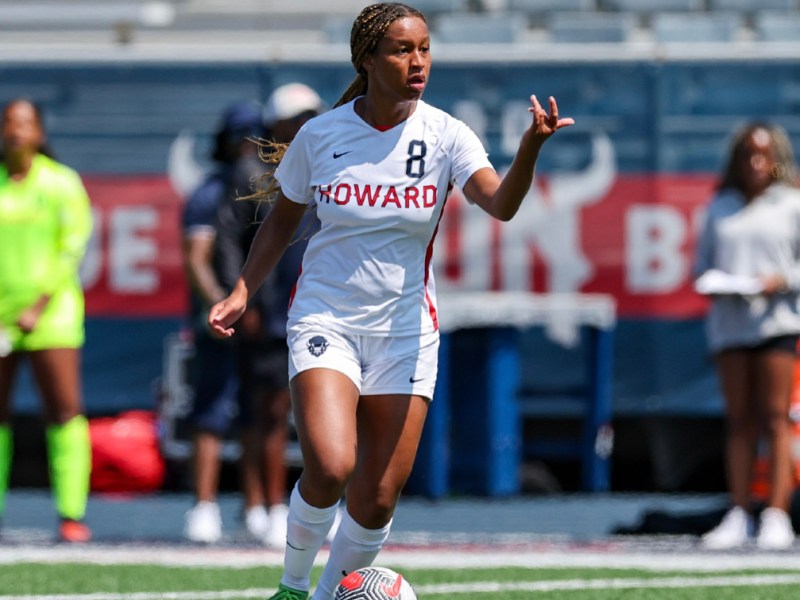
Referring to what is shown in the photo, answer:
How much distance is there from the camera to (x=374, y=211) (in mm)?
5496

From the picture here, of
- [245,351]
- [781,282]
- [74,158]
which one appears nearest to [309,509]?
[245,351]

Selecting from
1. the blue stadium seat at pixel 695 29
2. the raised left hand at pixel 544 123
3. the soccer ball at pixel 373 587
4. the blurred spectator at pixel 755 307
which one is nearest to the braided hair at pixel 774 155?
the blurred spectator at pixel 755 307

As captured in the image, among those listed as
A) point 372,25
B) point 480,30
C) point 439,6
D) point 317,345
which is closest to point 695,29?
point 480,30

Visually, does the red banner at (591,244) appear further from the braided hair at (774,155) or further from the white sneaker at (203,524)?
the white sneaker at (203,524)

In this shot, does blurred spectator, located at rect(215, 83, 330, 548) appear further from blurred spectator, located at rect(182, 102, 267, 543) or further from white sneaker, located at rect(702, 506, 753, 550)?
white sneaker, located at rect(702, 506, 753, 550)

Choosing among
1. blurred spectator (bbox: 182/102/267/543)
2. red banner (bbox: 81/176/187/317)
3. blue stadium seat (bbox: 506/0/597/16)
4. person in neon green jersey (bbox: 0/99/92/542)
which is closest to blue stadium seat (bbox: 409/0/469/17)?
blue stadium seat (bbox: 506/0/597/16)

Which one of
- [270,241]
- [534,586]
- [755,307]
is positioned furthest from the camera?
[755,307]

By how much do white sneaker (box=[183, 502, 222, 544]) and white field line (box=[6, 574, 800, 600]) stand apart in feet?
7.30

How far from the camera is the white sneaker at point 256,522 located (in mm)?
9062

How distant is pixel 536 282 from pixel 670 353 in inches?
37.9

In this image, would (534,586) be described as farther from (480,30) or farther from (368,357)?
(480,30)

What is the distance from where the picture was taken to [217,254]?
29.8 feet

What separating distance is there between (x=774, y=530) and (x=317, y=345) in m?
4.03

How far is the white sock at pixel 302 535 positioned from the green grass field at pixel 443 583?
0.88 meters
